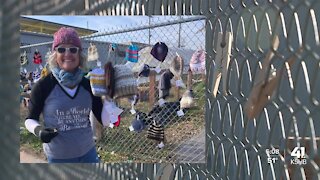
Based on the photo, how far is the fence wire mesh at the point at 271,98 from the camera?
78cm

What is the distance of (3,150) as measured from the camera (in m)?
1.80

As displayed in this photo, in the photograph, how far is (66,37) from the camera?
219 cm

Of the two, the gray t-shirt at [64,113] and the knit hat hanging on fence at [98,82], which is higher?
the knit hat hanging on fence at [98,82]

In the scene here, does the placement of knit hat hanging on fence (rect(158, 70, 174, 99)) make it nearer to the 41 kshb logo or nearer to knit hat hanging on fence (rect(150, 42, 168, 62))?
knit hat hanging on fence (rect(150, 42, 168, 62))

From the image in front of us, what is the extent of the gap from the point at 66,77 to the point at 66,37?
17cm

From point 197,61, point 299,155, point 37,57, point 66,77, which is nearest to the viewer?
point 299,155

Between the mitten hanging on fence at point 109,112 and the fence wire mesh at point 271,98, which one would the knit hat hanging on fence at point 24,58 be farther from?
the fence wire mesh at point 271,98

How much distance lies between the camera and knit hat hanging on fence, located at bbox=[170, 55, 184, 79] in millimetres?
2279

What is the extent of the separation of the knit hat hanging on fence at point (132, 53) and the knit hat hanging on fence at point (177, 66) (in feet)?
0.55

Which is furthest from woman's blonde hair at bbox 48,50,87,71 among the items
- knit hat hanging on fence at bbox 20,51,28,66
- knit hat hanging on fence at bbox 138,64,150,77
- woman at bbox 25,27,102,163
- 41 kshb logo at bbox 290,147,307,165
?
41 kshb logo at bbox 290,147,307,165

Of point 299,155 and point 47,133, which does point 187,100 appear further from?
point 299,155

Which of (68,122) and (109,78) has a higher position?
(109,78)

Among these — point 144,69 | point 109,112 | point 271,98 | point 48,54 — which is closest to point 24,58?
point 48,54

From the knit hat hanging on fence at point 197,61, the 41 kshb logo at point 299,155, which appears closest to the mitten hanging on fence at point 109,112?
the knit hat hanging on fence at point 197,61
